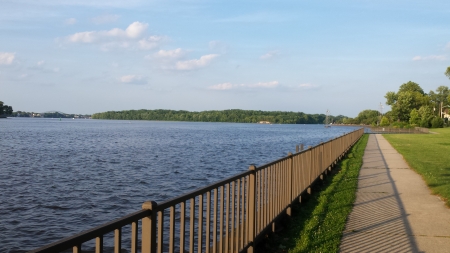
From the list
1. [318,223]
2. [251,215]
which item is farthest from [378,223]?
[251,215]

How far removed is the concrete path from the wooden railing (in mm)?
1258

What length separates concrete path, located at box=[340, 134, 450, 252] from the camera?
6.79 m

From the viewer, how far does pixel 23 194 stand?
1745 centimetres

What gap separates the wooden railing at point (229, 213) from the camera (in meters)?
3.33

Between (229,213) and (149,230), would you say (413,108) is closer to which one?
(229,213)

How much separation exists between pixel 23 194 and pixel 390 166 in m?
14.4

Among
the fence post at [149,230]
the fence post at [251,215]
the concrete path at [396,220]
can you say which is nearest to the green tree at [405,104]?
the concrete path at [396,220]

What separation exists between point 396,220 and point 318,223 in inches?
60.5

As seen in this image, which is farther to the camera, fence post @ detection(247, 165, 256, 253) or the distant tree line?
the distant tree line

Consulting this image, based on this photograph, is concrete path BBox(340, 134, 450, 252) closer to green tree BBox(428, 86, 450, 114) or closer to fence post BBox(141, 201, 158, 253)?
fence post BBox(141, 201, 158, 253)

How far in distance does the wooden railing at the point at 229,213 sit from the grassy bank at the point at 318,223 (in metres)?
0.28

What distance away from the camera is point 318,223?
8.13 meters

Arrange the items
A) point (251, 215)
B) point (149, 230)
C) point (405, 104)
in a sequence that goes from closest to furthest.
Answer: point (149, 230) < point (251, 215) < point (405, 104)

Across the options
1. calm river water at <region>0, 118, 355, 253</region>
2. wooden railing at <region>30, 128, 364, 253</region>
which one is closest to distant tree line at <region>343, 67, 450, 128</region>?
calm river water at <region>0, 118, 355, 253</region>
